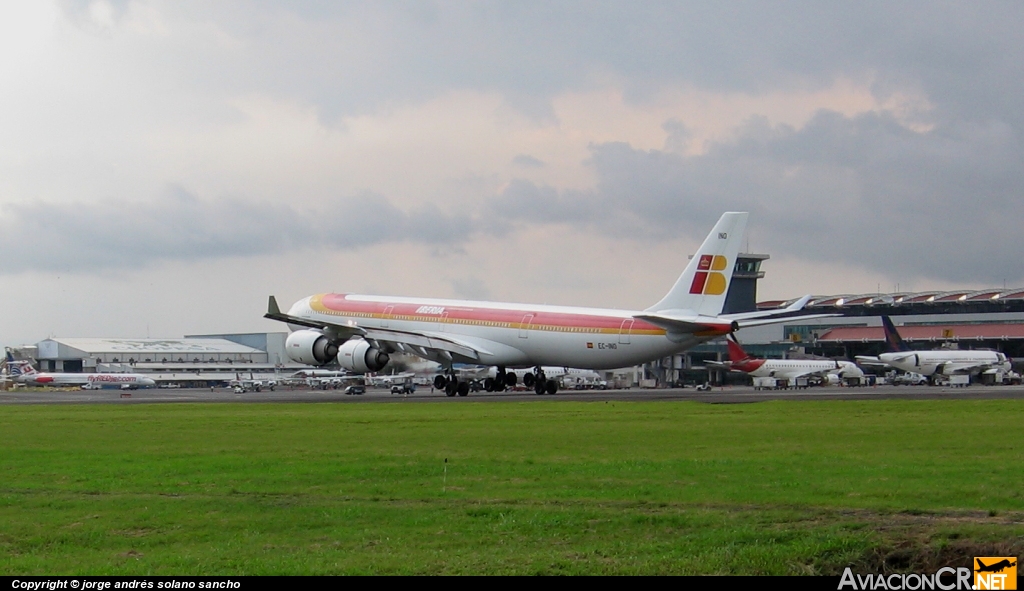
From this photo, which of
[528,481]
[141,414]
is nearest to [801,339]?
[141,414]

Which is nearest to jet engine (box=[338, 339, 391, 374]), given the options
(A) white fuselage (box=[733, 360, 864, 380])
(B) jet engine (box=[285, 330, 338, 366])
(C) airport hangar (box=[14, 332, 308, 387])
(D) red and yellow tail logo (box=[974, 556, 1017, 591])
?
(B) jet engine (box=[285, 330, 338, 366])

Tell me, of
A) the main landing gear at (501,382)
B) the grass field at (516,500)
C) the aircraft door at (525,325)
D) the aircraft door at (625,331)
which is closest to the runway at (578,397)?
the main landing gear at (501,382)

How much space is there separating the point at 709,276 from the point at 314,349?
82.8 ft

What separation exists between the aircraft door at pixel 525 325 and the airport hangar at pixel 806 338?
169 feet

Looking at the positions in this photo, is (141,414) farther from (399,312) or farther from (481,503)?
(481,503)

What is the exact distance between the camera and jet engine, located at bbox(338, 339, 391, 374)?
216ft

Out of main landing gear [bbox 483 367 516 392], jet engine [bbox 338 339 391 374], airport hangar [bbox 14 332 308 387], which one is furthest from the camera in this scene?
airport hangar [bbox 14 332 308 387]

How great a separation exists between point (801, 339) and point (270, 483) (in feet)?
433

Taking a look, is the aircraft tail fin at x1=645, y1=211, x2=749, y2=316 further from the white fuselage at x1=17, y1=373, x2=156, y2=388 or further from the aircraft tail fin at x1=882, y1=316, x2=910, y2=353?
the white fuselage at x1=17, y1=373, x2=156, y2=388

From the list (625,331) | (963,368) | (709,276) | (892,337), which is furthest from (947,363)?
(625,331)

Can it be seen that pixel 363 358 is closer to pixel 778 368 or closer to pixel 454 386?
pixel 454 386

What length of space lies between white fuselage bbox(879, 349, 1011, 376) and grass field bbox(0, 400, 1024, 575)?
73693mm

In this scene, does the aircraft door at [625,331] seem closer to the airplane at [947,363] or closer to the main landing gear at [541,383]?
the main landing gear at [541,383]

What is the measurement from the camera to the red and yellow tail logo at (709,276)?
5884 centimetres
